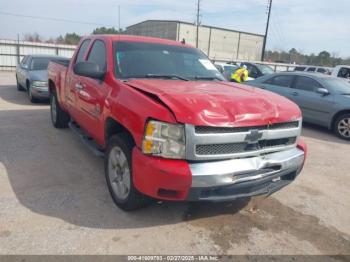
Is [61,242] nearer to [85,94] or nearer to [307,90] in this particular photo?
[85,94]

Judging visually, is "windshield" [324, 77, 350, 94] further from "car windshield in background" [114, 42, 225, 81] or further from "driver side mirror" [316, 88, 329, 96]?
"car windshield in background" [114, 42, 225, 81]

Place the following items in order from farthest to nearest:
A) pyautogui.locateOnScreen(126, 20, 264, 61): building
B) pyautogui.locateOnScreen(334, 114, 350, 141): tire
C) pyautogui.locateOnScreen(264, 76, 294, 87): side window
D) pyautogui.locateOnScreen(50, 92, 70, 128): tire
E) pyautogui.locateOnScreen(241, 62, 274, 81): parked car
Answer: pyautogui.locateOnScreen(126, 20, 264, 61): building < pyautogui.locateOnScreen(241, 62, 274, 81): parked car < pyautogui.locateOnScreen(264, 76, 294, 87): side window < pyautogui.locateOnScreen(334, 114, 350, 141): tire < pyautogui.locateOnScreen(50, 92, 70, 128): tire

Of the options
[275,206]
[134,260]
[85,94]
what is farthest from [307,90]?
[134,260]

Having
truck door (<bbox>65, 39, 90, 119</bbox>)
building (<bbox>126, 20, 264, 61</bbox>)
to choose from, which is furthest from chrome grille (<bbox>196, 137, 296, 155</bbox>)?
building (<bbox>126, 20, 264, 61</bbox>)

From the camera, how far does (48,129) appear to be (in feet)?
22.5

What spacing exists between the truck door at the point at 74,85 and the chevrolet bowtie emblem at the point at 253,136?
291cm

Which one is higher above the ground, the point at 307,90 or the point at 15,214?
the point at 307,90

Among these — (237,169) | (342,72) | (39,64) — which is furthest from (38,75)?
(342,72)

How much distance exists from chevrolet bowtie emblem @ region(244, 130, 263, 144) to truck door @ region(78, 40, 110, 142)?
174 cm

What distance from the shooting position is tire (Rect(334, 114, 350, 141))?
7.82 m

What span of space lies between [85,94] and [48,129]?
2774mm

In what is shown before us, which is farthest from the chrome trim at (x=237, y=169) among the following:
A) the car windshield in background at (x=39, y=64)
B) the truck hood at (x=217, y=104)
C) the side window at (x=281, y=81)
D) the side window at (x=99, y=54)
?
the car windshield in background at (x=39, y=64)

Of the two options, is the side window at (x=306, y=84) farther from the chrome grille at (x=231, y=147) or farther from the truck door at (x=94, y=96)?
the truck door at (x=94, y=96)

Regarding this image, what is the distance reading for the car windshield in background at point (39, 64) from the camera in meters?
10.7
